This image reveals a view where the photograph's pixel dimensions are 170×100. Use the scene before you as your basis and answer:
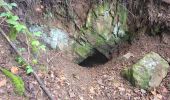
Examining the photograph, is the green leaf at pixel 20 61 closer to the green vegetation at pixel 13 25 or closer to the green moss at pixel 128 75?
the green vegetation at pixel 13 25

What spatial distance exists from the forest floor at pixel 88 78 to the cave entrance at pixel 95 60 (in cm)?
50

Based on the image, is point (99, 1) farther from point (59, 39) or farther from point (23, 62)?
point (23, 62)

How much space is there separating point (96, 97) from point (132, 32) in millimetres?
1686

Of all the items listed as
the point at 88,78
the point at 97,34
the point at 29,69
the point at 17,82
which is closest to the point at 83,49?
the point at 97,34

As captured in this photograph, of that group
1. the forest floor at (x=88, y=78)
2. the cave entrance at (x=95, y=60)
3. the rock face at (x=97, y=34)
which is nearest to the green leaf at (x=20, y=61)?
the forest floor at (x=88, y=78)

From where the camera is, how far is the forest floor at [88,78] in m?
3.38

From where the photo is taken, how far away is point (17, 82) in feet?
10.6

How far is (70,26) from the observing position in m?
4.84

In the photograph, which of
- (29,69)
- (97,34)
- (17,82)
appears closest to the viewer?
(17,82)

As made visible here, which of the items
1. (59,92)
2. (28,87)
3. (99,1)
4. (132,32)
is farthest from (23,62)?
(132,32)

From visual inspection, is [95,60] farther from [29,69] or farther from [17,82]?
[17,82]

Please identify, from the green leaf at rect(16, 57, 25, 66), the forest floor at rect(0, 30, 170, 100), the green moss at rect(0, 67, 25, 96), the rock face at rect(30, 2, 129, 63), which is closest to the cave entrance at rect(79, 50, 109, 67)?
→ the rock face at rect(30, 2, 129, 63)

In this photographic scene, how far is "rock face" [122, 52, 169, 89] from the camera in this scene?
13.2ft

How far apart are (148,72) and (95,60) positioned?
1.57 m
